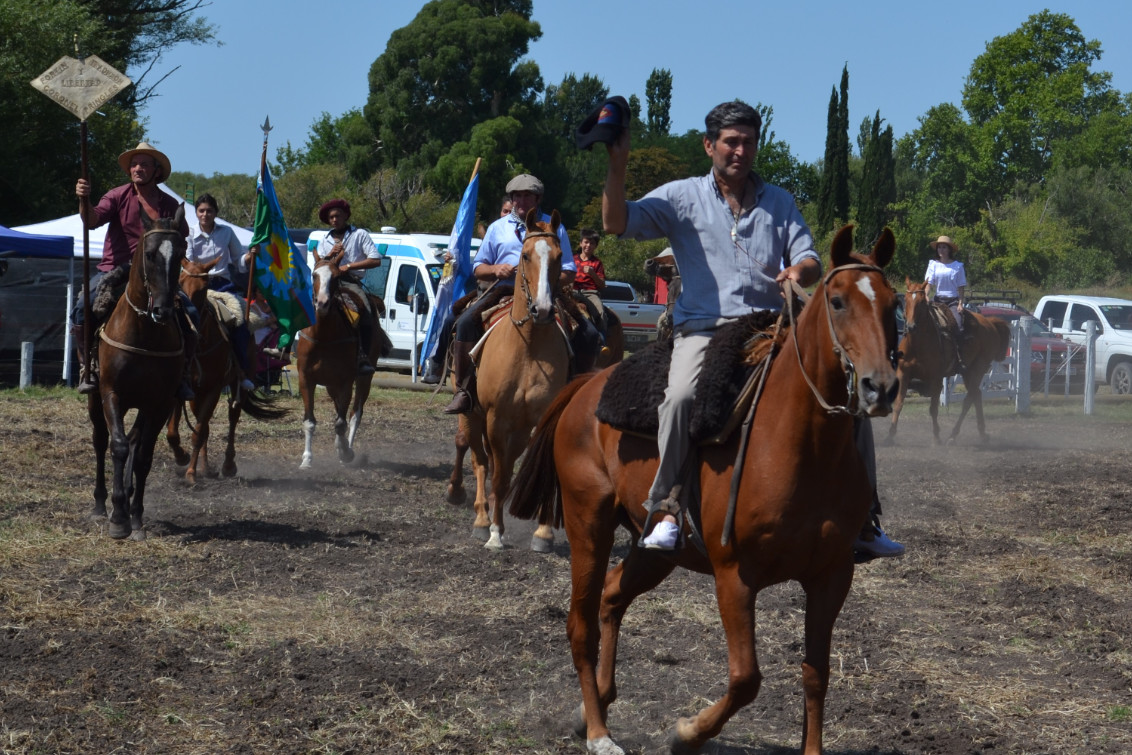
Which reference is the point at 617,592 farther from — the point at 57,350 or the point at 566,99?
the point at 566,99

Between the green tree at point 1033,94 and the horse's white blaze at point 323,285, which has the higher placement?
the green tree at point 1033,94

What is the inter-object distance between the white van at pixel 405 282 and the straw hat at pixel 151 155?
41.5 feet

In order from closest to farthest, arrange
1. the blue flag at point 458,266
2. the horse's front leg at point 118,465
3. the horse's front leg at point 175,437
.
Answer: the horse's front leg at point 118,465
the horse's front leg at point 175,437
the blue flag at point 458,266

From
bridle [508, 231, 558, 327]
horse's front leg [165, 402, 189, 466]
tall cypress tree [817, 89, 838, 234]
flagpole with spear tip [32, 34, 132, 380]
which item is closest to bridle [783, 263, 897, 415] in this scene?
bridle [508, 231, 558, 327]

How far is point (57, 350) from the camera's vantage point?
19969 mm

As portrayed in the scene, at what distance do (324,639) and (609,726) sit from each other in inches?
72.3

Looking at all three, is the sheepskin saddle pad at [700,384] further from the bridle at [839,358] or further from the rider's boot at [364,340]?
the rider's boot at [364,340]

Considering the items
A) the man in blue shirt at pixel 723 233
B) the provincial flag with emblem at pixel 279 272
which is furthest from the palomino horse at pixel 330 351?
the man in blue shirt at pixel 723 233

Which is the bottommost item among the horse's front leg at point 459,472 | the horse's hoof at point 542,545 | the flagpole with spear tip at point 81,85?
the horse's hoof at point 542,545

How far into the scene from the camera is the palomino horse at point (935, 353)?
1641 cm

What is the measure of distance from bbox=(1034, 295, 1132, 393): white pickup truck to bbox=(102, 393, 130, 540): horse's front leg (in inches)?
787

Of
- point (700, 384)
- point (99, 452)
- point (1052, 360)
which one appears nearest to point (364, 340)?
point (99, 452)

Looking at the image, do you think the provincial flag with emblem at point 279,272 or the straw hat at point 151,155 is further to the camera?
the provincial flag with emblem at point 279,272

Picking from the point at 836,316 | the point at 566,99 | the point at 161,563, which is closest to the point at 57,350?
the point at 161,563
